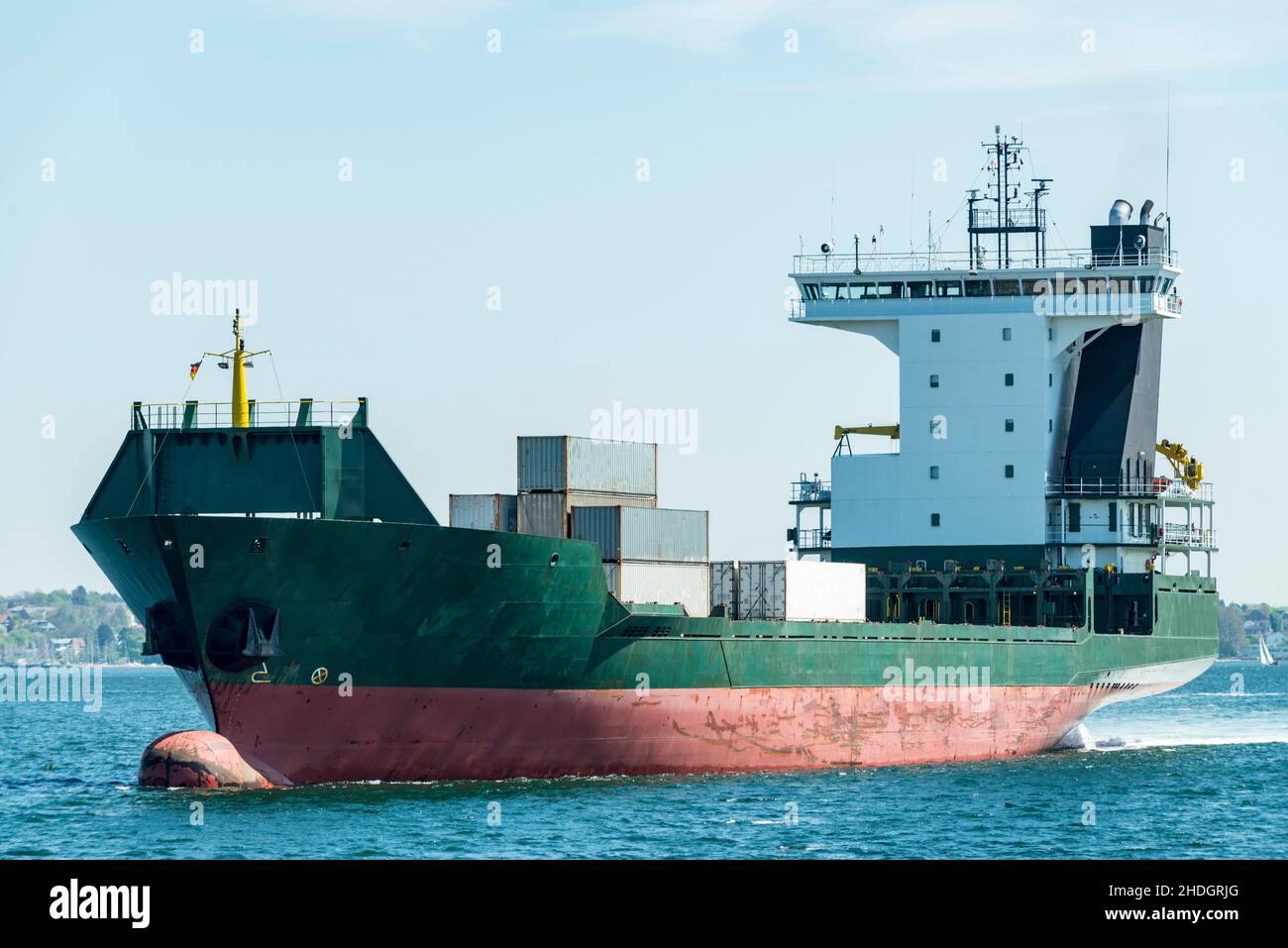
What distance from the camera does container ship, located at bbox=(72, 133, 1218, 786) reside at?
93.2 feet

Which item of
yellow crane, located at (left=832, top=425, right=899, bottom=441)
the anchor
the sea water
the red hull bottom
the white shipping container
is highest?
yellow crane, located at (left=832, top=425, right=899, bottom=441)

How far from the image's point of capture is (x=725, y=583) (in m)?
35.8

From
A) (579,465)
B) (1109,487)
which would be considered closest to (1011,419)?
(1109,487)

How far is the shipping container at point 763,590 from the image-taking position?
35.7 m

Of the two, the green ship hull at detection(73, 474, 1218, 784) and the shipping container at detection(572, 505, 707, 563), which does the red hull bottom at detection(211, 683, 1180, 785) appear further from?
the shipping container at detection(572, 505, 707, 563)

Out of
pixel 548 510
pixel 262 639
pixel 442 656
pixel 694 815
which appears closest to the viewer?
pixel 694 815

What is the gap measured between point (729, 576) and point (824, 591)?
2.52 meters

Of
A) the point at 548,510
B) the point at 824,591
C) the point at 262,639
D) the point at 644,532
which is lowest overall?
the point at 262,639

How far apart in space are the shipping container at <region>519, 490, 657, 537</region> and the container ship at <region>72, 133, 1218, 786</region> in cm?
4

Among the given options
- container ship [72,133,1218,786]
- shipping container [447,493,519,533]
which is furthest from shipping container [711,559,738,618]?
shipping container [447,493,519,533]

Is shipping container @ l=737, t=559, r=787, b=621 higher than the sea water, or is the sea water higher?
shipping container @ l=737, t=559, r=787, b=621

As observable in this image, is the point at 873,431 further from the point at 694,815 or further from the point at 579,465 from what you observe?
the point at 694,815
